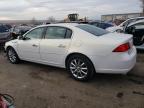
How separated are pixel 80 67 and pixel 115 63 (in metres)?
0.95

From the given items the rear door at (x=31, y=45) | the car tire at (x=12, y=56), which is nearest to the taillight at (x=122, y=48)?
the rear door at (x=31, y=45)

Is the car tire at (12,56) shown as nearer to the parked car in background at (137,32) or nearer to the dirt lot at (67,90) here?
the dirt lot at (67,90)

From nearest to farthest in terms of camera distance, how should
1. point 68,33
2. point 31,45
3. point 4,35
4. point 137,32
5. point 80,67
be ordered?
point 80,67
point 68,33
point 31,45
point 137,32
point 4,35

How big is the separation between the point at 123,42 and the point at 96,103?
5.29 feet

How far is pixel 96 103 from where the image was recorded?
4.26 metres

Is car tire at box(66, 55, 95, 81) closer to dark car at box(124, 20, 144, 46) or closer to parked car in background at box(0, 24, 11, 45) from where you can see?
dark car at box(124, 20, 144, 46)

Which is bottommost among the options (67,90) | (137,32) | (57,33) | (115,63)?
(67,90)

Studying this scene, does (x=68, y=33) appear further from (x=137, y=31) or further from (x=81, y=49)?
(x=137, y=31)

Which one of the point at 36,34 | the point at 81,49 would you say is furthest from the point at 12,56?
the point at 81,49

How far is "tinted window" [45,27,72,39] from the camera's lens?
5744mm

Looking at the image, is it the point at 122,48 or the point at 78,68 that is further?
the point at 78,68

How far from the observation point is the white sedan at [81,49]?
16.1 feet

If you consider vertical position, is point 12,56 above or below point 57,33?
below

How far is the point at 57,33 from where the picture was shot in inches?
236
